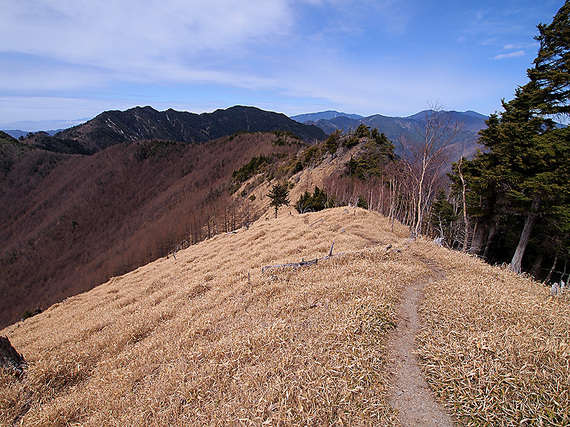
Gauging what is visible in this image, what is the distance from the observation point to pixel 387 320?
18.6 ft

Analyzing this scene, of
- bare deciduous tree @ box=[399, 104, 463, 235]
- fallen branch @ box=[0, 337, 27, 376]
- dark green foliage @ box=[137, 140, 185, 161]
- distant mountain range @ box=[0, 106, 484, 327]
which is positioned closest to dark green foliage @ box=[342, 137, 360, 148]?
distant mountain range @ box=[0, 106, 484, 327]

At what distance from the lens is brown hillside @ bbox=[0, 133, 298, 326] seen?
89750mm

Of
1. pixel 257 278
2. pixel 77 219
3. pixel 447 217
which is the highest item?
pixel 257 278

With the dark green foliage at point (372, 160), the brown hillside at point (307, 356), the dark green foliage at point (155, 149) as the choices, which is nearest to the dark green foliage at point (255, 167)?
the dark green foliage at point (372, 160)

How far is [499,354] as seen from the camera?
4164 millimetres

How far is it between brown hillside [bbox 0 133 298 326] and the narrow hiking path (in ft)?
216

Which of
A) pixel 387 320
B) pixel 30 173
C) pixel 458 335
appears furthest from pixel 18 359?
pixel 30 173

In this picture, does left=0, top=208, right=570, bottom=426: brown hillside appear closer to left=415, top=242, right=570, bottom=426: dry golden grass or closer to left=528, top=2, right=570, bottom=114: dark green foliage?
left=415, top=242, right=570, bottom=426: dry golden grass

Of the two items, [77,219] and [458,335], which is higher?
[458,335]

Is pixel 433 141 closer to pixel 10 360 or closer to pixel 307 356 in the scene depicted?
pixel 307 356

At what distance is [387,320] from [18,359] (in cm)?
1003

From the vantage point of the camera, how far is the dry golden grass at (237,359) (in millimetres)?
3920

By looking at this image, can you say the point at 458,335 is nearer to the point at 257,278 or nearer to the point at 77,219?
the point at 257,278

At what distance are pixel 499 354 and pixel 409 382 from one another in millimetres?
1587
